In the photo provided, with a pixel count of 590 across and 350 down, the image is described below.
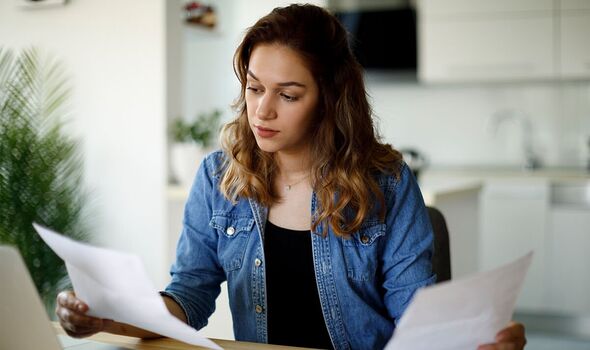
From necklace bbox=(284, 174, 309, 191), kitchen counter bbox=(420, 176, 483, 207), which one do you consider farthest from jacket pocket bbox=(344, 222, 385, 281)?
kitchen counter bbox=(420, 176, 483, 207)

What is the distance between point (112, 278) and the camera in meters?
1.08

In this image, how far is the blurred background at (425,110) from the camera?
3.45m

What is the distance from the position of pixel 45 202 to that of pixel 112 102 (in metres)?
0.57

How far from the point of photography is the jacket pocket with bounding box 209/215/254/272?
1.58 m

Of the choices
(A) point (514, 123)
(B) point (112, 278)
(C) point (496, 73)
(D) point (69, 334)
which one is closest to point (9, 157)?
(D) point (69, 334)

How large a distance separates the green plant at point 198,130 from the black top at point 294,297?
180cm

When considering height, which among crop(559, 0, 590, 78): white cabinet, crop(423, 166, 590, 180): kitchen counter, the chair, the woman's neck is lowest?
crop(423, 166, 590, 180): kitchen counter

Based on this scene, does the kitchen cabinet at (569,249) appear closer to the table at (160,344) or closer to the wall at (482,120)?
the wall at (482,120)

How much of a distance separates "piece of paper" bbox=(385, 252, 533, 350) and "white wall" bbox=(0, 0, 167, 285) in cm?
253

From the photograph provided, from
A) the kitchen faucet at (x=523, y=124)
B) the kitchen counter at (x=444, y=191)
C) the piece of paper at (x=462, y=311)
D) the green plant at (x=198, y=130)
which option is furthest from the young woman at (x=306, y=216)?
the kitchen faucet at (x=523, y=124)

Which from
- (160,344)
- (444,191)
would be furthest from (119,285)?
(444,191)

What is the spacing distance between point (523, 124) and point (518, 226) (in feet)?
2.84

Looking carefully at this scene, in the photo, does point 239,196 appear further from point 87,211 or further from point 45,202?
point 87,211

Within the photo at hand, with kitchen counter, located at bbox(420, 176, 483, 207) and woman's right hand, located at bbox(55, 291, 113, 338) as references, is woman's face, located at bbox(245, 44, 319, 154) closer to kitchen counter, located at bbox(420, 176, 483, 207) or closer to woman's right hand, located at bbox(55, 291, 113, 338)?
woman's right hand, located at bbox(55, 291, 113, 338)
